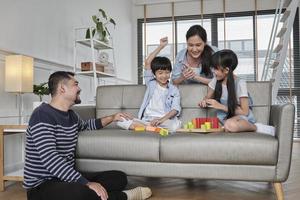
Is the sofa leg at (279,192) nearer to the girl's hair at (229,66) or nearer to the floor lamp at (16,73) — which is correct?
the girl's hair at (229,66)

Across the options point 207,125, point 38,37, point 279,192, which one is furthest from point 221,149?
point 38,37

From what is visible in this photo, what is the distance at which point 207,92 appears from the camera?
2.34 m

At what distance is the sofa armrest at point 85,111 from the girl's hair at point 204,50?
0.93 meters

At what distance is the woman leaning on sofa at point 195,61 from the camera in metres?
2.43

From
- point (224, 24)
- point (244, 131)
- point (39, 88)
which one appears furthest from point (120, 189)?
point (224, 24)

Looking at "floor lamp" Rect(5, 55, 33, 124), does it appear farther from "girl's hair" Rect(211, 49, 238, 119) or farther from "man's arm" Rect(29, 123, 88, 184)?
"girl's hair" Rect(211, 49, 238, 119)

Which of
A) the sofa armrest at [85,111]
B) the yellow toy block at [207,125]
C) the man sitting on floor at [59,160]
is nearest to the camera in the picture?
the man sitting on floor at [59,160]

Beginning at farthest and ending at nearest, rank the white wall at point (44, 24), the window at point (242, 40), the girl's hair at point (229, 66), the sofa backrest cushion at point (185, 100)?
the window at point (242, 40), the white wall at point (44, 24), the sofa backrest cushion at point (185, 100), the girl's hair at point (229, 66)

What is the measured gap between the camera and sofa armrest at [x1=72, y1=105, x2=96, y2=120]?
7.75 feet

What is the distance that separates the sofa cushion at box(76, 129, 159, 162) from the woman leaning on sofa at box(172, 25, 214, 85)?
2.44 feet

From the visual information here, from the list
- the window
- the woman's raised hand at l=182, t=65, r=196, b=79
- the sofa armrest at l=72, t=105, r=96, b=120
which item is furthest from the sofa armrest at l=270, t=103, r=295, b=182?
the window

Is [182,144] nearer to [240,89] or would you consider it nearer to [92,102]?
[240,89]

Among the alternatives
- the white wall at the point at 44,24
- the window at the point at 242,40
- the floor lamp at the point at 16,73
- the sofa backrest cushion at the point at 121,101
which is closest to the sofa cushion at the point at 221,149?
the sofa backrest cushion at the point at 121,101

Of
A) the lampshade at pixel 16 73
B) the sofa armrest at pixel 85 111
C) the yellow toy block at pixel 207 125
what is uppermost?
the lampshade at pixel 16 73
